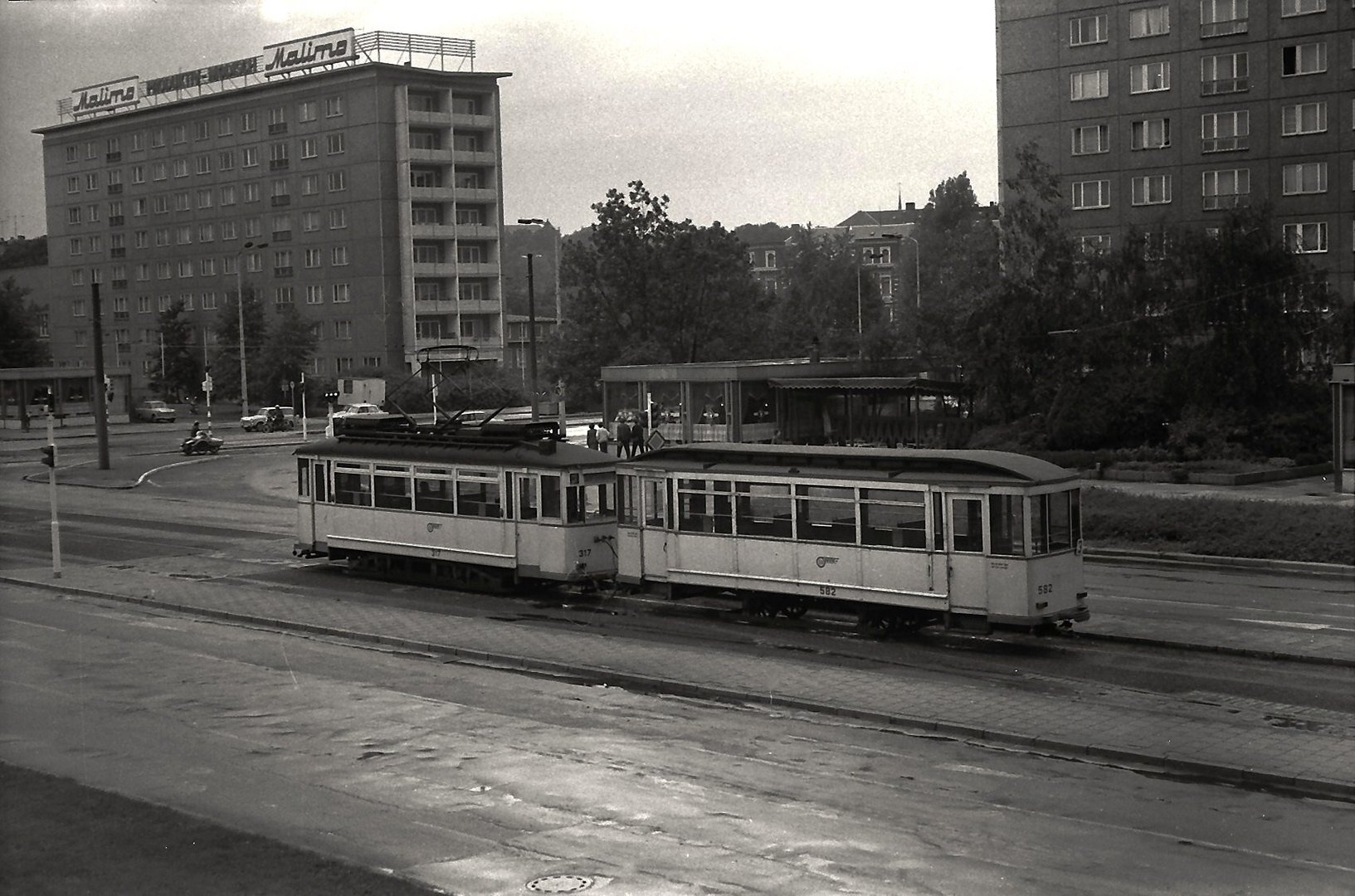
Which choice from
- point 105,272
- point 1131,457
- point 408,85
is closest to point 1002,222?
Result: point 1131,457

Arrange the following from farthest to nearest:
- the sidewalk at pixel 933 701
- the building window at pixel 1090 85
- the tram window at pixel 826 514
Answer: the building window at pixel 1090 85 → the tram window at pixel 826 514 → the sidewalk at pixel 933 701

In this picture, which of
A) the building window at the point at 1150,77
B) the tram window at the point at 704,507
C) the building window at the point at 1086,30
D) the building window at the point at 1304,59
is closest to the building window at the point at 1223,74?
the building window at the point at 1150,77

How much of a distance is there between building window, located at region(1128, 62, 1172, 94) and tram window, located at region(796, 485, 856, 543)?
4835 centimetres

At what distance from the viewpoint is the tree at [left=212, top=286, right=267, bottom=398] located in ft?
305

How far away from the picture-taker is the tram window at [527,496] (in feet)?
84.4

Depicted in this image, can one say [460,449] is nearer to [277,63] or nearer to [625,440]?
[625,440]

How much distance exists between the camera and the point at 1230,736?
1504 cm

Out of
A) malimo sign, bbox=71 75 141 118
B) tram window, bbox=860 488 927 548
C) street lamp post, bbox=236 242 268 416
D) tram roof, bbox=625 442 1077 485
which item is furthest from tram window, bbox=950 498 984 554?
malimo sign, bbox=71 75 141 118

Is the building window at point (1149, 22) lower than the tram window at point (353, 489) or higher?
higher

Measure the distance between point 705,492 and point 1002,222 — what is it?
32.9 meters

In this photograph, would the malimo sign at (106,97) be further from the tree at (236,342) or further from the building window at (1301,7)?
the building window at (1301,7)

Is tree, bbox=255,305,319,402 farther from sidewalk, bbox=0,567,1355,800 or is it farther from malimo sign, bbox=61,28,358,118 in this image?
sidewalk, bbox=0,567,1355,800

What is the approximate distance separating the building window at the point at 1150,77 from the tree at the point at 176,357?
59.6 meters

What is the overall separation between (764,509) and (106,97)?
86.5m
